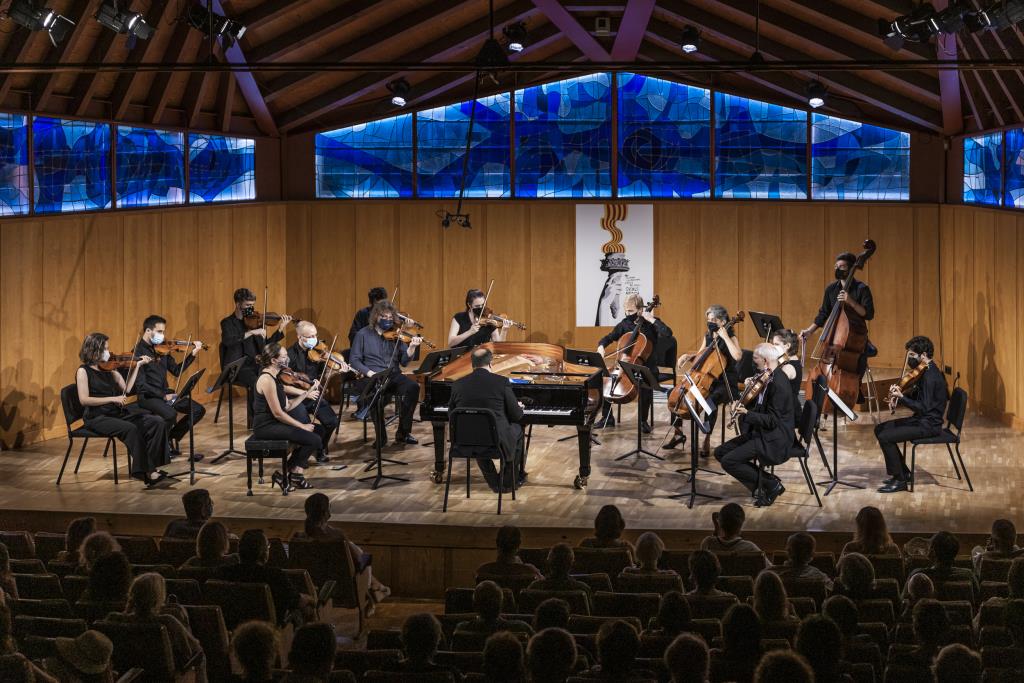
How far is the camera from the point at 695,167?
48.6 ft

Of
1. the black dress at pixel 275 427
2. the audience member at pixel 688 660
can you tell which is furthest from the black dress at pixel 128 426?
the audience member at pixel 688 660

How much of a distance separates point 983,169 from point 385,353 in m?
6.52

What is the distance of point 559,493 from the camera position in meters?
9.67

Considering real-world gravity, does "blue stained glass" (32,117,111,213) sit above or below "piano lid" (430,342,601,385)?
above

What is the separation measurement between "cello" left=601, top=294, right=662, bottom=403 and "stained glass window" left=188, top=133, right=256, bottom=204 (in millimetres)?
5370

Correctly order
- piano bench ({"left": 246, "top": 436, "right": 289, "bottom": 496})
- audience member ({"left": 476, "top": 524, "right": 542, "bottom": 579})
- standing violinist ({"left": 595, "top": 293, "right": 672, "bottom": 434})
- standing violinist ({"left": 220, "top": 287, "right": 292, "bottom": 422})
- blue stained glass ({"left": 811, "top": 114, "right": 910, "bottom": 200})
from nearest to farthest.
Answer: audience member ({"left": 476, "top": 524, "right": 542, "bottom": 579}) < piano bench ({"left": 246, "top": 436, "right": 289, "bottom": 496}) < standing violinist ({"left": 595, "top": 293, "right": 672, "bottom": 434}) < standing violinist ({"left": 220, "top": 287, "right": 292, "bottom": 422}) < blue stained glass ({"left": 811, "top": 114, "right": 910, "bottom": 200})

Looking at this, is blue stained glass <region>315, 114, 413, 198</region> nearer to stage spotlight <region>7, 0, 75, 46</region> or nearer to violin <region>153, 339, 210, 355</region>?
violin <region>153, 339, 210, 355</region>

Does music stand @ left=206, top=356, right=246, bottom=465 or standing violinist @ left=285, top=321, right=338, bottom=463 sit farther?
standing violinist @ left=285, top=321, right=338, bottom=463

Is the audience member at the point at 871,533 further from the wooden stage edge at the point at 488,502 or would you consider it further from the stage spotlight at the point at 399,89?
the stage spotlight at the point at 399,89

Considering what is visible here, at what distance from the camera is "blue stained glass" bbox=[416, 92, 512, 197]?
587 inches

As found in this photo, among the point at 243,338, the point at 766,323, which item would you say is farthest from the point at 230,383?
the point at 766,323

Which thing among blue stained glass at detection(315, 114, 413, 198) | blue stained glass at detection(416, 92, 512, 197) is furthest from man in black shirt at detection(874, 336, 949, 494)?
blue stained glass at detection(315, 114, 413, 198)

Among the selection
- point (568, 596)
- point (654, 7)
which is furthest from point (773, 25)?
point (568, 596)

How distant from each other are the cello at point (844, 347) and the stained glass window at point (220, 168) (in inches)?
266
